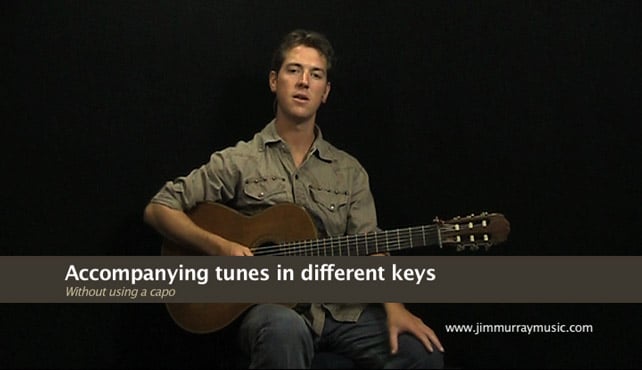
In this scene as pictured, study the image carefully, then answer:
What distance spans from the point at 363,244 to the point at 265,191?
344 mm

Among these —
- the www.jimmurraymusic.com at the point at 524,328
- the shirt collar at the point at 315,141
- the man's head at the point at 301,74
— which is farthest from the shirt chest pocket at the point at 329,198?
the www.jimmurraymusic.com at the point at 524,328

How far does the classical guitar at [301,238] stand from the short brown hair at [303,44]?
50 centimetres

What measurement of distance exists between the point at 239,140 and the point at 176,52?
0.37 metres

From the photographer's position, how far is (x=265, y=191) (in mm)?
2432

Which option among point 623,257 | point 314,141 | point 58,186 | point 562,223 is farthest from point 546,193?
point 58,186

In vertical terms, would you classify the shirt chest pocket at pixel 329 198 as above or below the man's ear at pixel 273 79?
below

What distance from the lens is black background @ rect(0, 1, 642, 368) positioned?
9.05ft

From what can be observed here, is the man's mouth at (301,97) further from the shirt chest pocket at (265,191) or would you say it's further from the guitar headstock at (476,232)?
the guitar headstock at (476,232)

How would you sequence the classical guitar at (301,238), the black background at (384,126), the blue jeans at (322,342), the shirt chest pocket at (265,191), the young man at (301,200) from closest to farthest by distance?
the blue jeans at (322,342) < the young man at (301,200) < the classical guitar at (301,238) < the shirt chest pocket at (265,191) < the black background at (384,126)

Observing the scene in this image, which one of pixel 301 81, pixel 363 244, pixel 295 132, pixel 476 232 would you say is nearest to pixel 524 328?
pixel 476 232

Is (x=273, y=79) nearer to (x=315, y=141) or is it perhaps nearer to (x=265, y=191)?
(x=315, y=141)

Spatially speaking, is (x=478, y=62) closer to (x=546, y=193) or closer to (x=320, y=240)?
(x=546, y=193)

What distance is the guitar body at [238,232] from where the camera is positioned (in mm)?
2324

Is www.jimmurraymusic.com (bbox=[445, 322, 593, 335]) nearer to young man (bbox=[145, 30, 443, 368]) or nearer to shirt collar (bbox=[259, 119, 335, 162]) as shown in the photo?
young man (bbox=[145, 30, 443, 368])
